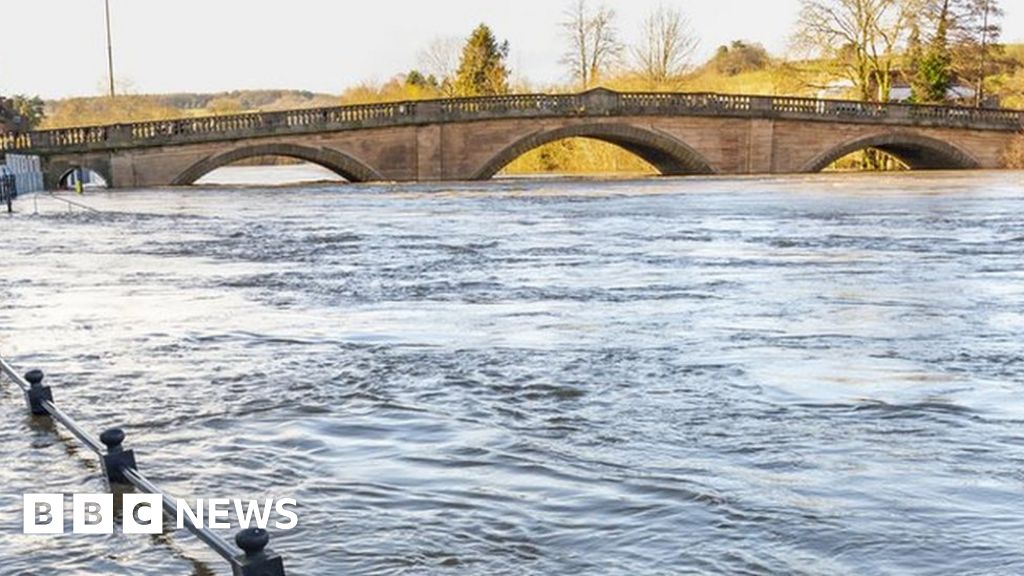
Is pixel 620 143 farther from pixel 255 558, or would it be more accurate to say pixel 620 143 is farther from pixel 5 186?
pixel 255 558

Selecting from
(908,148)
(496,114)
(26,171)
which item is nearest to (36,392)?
(26,171)

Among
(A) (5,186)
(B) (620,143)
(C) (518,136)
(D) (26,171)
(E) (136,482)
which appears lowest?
(E) (136,482)

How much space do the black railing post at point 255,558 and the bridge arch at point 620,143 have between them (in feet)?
152

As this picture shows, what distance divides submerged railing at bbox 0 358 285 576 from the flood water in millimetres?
189

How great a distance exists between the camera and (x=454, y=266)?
15055mm

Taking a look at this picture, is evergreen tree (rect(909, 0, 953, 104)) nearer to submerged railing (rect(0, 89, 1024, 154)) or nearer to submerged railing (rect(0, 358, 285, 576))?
submerged railing (rect(0, 89, 1024, 154))

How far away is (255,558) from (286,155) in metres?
43.4

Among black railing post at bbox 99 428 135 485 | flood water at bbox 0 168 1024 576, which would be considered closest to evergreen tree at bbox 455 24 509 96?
flood water at bbox 0 168 1024 576

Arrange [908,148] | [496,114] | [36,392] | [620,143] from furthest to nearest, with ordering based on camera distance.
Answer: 1. [908,148]
2. [620,143]
3. [496,114]
4. [36,392]

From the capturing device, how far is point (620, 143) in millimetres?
54094

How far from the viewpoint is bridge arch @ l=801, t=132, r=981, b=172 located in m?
53.5

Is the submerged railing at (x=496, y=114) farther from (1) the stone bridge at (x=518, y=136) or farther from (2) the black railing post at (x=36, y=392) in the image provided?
(2) the black railing post at (x=36, y=392)

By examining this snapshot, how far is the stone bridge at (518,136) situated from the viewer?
144 feet

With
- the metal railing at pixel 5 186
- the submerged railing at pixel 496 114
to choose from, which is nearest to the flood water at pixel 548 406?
the metal railing at pixel 5 186
